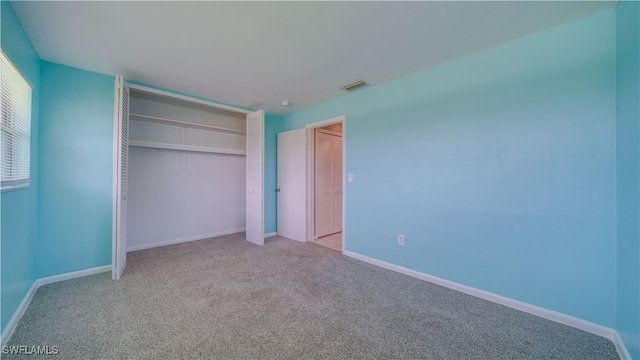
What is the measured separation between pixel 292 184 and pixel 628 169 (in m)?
3.79

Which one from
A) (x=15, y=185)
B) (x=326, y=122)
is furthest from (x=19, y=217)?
(x=326, y=122)

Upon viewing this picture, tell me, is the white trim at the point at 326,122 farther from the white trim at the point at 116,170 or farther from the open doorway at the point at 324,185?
the white trim at the point at 116,170

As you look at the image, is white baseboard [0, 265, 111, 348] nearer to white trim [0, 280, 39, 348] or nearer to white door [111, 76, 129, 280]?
white trim [0, 280, 39, 348]

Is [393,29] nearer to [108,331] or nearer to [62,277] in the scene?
[108,331]

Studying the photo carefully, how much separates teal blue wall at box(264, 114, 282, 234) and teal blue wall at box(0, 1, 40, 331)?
2832 mm

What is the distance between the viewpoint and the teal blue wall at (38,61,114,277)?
2547 mm

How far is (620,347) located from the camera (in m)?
1.60

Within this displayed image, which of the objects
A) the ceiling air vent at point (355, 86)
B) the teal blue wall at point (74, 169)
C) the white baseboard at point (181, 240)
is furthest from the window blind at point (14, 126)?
the ceiling air vent at point (355, 86)

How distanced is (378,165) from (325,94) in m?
1.34

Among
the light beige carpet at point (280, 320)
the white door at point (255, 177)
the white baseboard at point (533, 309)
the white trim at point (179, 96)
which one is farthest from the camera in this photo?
the white door at point (255, 177)

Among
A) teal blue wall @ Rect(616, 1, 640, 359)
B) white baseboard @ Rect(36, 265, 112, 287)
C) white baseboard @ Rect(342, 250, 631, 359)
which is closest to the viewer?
teal blue wall @ Rect(616, 1, 640, 359)

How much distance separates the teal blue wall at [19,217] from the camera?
5.56ft

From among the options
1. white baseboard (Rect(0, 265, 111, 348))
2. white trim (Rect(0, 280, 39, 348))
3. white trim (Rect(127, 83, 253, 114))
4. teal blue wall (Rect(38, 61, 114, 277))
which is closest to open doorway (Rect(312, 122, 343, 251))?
white trim (Rect(127, 83, 253, 114))

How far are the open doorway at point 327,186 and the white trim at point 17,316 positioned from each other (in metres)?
3.26
